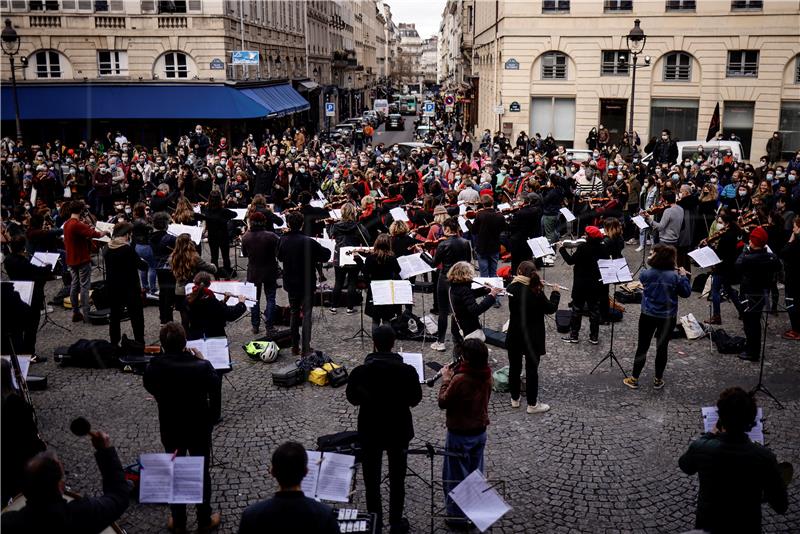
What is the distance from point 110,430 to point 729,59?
36.0 meters

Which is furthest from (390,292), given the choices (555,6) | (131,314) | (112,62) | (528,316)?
(555,6)

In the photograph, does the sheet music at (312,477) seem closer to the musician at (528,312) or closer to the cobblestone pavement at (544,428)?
the cobblestone pavement at (544,428)

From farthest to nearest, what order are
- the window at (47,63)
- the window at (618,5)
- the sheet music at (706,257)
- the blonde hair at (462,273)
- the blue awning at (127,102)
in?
the window at (618,5)
the window at (47,63)
the blue awning at (127,102)
the sheet music at (706,257)
the blonde hair at (462,273)

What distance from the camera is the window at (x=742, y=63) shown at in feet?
119

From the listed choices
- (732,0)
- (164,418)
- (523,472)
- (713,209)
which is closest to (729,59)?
(732,0)

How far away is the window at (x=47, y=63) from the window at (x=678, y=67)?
29.4 metres

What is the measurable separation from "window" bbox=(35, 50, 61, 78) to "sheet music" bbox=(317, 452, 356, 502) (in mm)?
34094

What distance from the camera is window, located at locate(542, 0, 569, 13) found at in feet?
124

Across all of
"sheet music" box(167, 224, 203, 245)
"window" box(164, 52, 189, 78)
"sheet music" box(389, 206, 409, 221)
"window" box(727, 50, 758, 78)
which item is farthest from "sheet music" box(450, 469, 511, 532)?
"window" box(727, 50, 758, 78)

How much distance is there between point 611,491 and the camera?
7758 millimetres

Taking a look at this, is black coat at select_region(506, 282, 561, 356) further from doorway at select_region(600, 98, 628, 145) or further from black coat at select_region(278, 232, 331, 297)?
doorway at select_region(600, 98, 628, 145)

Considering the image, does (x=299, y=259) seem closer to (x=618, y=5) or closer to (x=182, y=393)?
(x=182, y=393)

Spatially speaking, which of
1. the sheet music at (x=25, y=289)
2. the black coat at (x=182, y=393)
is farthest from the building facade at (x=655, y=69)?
the black coat at (x=182, y=393)

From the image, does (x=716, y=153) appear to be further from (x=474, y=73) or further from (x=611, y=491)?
(x=474, y=73)
